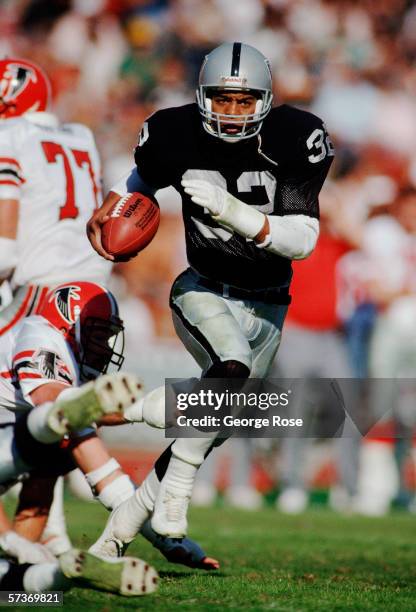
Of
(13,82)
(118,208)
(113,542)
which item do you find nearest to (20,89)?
(13,82)

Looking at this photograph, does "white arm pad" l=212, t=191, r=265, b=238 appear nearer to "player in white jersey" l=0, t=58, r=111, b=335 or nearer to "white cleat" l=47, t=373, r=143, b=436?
"white cleat" l=47, t=373, r=143, b=436

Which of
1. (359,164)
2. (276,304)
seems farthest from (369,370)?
(276,304)

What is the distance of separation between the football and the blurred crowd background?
467 centimetres

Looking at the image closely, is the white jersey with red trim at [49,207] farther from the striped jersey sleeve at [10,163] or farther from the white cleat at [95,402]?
the white cleat at [95,402]

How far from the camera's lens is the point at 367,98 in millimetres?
11648

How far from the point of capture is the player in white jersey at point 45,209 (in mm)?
5191

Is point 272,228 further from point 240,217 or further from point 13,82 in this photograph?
point 13,82

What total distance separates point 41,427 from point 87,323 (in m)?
1.28

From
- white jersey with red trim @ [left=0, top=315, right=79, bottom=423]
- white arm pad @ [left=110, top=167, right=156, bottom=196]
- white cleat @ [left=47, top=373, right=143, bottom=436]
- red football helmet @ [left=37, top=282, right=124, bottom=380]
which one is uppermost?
white arm pad @ [left=110, top=167, right=156, bottom=196]

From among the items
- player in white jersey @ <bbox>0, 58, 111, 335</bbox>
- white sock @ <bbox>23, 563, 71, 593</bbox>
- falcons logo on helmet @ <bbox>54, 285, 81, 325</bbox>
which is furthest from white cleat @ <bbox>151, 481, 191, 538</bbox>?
player in white jersey @ <bbox>0, 58, 111, 335</bbox>

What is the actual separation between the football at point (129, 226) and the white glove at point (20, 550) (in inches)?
51.8

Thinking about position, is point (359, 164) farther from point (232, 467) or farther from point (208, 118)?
point (208, 118)

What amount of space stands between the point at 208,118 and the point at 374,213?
550 centimetres

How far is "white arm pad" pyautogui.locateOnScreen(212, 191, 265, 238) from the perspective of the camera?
4.26m
